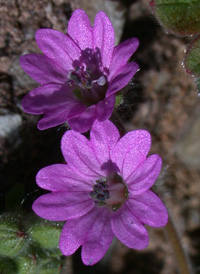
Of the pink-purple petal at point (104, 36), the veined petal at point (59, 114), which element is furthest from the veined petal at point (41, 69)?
the pink-purple petal at point (104, 36)

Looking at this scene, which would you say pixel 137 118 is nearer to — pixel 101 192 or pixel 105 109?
pixel 101 192

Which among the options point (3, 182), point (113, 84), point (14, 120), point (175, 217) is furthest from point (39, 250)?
point (175, 217)

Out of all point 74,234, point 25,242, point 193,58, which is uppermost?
point 193,58

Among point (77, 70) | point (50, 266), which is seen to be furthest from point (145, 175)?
point (50, 266)

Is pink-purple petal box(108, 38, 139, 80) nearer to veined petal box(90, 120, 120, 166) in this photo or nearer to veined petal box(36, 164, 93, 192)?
veined petal box(90, 120, 120, 166)

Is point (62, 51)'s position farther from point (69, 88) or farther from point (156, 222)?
point (156, 222)

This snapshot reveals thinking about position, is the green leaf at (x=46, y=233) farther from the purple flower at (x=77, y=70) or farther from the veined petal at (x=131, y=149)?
the purple flower at (x=77, y=70)

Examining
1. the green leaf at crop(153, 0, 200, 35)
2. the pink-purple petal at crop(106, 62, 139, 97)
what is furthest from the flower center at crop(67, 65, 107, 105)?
the green leaf at crop(153, 0, 200, 35)
